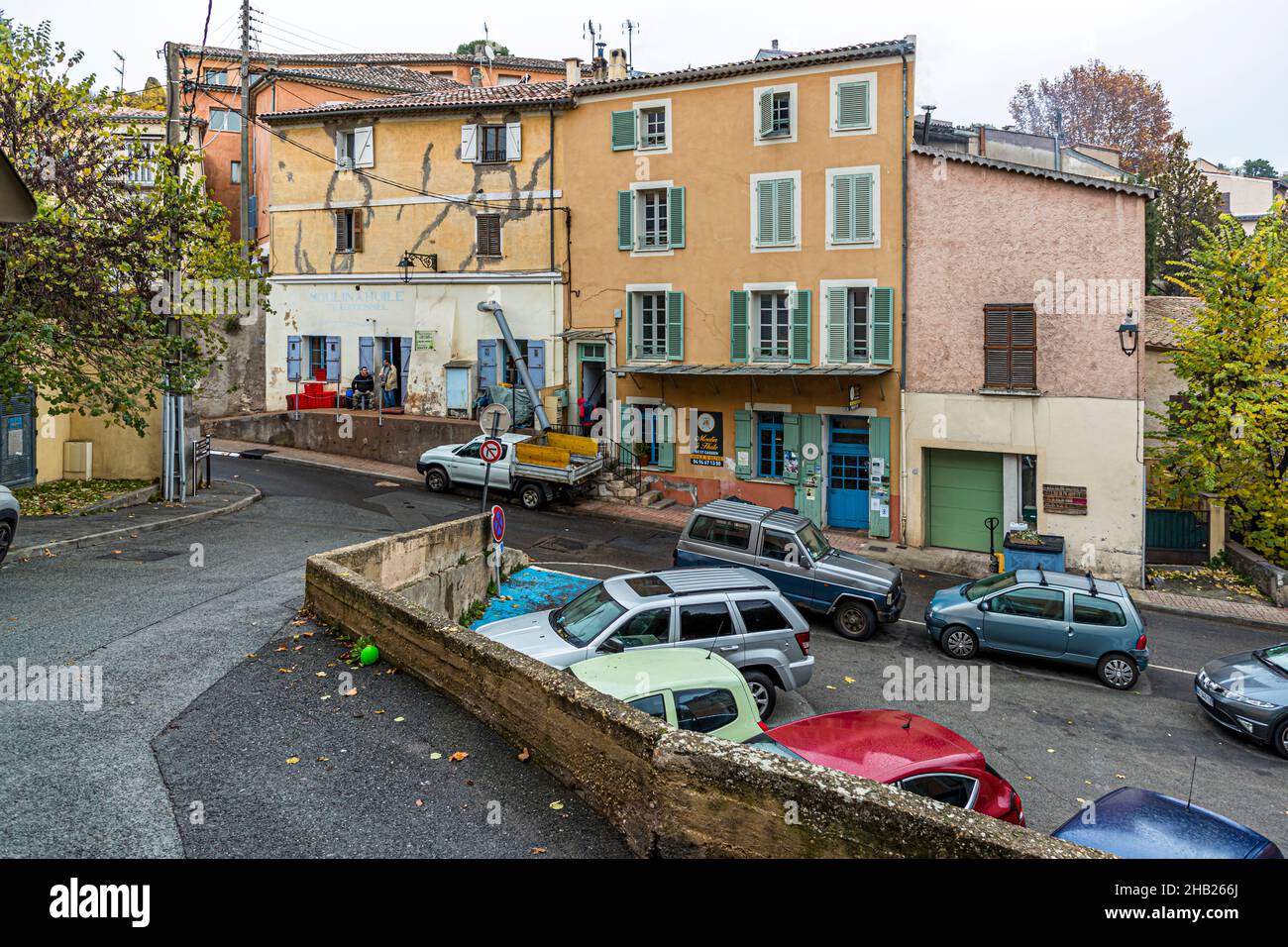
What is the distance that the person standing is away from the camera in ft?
99.3

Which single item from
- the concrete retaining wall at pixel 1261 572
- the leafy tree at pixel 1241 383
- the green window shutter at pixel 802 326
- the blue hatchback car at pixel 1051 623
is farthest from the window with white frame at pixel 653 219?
the concrete retaining wall at pixel 1261 572

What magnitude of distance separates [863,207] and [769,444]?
21.1 feet

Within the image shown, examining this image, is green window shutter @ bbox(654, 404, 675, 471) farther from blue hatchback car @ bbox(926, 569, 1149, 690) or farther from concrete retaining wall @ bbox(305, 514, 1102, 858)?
concrete retaining wall @ bbox(305, 514, 1102, 858)

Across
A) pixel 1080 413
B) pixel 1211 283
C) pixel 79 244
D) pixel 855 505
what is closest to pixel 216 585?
pixel 79 244

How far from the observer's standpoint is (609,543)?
20.4 metres

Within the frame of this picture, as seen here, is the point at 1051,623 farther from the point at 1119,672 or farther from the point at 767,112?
the point at 767,112

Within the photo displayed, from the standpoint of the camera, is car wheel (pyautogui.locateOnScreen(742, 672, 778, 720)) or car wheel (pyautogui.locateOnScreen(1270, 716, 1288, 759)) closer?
car wheel (pyautogui.locateOnScreen(742, 672, 778, 720))

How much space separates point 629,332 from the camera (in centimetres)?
2609

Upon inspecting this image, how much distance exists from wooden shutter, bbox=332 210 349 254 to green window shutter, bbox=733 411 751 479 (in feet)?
49.9

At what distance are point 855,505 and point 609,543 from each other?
22.8 ft

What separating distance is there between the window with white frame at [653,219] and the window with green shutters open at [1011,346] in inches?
353

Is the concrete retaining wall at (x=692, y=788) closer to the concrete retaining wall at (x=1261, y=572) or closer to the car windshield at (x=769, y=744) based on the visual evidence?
the car windshield at (x=769, y=744)

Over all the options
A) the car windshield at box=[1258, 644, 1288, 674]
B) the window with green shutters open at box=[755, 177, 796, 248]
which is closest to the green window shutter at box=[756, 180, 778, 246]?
the window with green shutters open at box=[755, 177, 796, 248]
